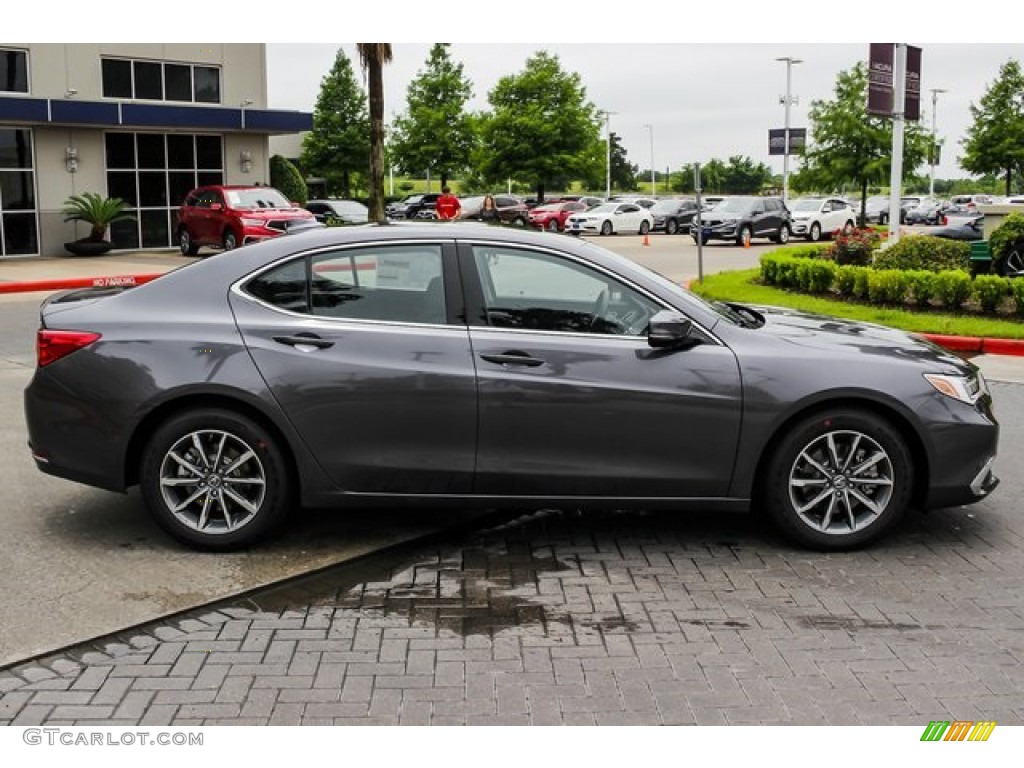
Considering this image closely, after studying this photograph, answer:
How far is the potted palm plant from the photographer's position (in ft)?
95.8

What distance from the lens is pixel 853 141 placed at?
145 feet

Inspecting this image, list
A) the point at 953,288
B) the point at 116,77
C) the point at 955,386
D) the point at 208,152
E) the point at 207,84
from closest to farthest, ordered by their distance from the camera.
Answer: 1. the point at 955,386
2. the point at 953,288
3. the point at 116,77
4. the point at 207,84
5. the point at 208,152

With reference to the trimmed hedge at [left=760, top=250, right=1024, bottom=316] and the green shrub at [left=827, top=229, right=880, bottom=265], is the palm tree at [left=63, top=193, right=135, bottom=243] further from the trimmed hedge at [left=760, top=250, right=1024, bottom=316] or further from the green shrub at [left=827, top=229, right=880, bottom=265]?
the green shrub at [left=827, top=229, right=880, bottom=265]

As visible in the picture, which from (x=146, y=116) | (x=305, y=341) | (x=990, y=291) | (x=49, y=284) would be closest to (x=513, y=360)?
(x=305, y=341)

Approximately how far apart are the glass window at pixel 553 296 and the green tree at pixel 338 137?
58.8 metres

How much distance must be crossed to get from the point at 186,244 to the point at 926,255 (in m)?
19.0

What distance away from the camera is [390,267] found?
5684 millimetres

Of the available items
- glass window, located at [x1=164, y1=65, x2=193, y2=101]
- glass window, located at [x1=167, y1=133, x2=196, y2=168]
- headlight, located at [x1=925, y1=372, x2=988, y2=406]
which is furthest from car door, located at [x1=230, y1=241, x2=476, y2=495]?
glass window, located at [x1=164, y1=65, x2=193, y2=101]

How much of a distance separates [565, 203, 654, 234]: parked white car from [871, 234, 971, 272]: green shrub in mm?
28656

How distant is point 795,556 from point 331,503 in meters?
2.25

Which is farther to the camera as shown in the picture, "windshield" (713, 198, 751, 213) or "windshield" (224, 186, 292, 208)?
"windshield" (713, 198, 751, 213)

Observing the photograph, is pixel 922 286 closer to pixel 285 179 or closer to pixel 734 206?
pixel 734 206

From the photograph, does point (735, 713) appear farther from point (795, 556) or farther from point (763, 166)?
point (763, 166)
